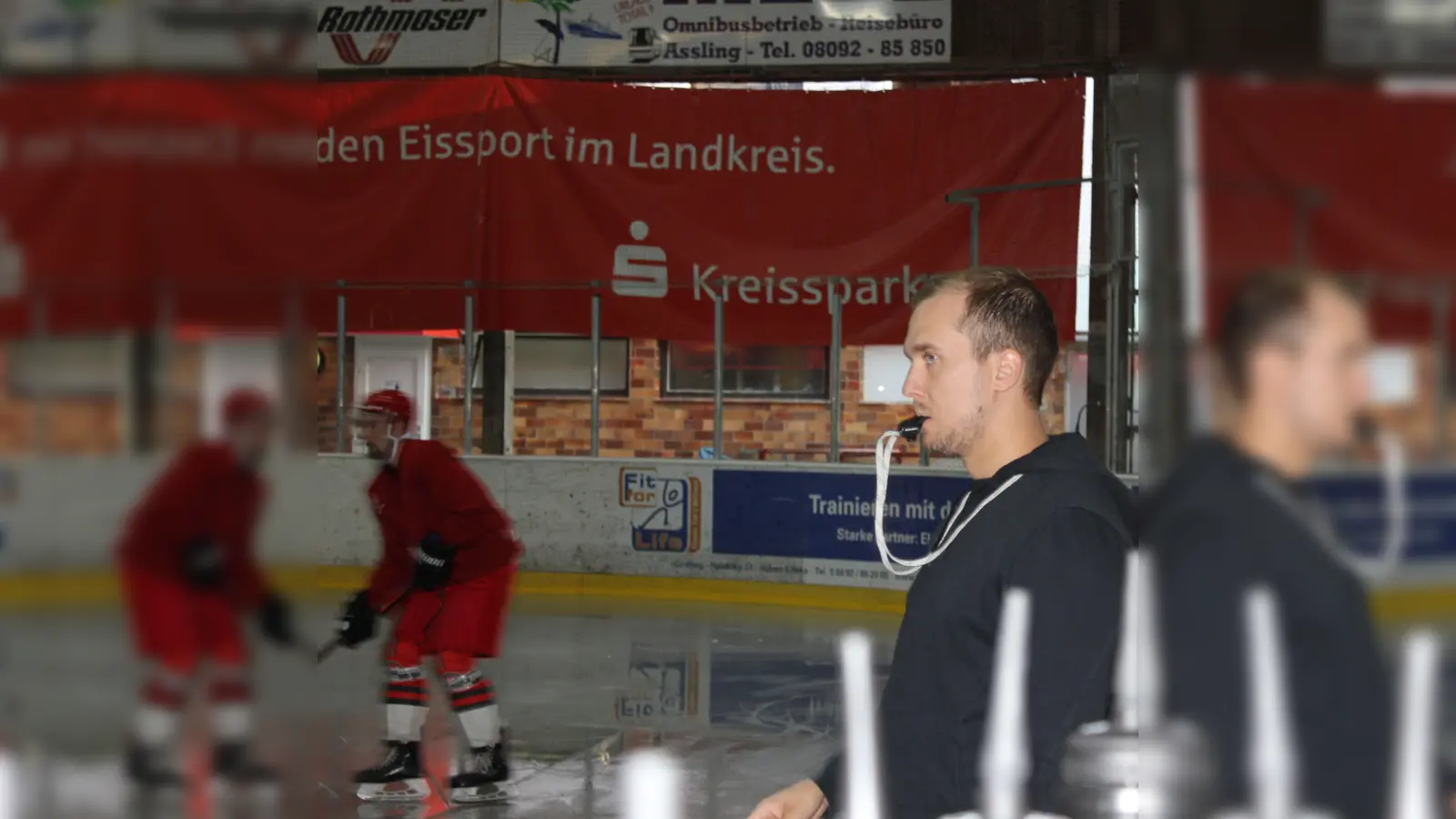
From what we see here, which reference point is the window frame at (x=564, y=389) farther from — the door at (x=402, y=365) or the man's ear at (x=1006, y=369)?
the man's ear at (x=1006, y=369)

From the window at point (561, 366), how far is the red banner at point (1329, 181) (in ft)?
51.3

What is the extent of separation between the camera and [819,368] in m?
16.1

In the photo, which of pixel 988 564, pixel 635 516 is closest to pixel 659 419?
pixel 635 516

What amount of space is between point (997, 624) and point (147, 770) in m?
1.46

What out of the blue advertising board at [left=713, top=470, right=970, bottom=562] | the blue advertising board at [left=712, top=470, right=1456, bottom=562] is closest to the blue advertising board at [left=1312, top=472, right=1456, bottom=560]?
the blue advertising board at [left=712, top=470, right=1456, bottom=562]

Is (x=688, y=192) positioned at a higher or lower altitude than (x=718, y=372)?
higher

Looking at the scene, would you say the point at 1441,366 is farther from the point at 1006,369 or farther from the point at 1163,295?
the point at 1006,369

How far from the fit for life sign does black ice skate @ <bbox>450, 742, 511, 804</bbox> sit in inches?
325

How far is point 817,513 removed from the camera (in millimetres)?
11859

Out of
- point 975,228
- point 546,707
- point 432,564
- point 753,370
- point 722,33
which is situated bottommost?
point 546,707

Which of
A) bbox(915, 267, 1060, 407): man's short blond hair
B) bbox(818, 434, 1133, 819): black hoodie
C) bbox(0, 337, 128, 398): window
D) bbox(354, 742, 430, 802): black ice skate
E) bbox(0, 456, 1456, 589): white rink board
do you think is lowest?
bbox(354, 742, 430, 802): black ice skate

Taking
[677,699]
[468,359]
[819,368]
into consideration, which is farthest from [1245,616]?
[819,368]

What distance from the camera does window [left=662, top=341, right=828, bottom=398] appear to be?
16016 millimetres

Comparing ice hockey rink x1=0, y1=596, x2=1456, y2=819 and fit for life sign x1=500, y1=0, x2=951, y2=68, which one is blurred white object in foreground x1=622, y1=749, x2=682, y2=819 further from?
fit for life sign x1=500, y1=0, x2=951, y2=68
